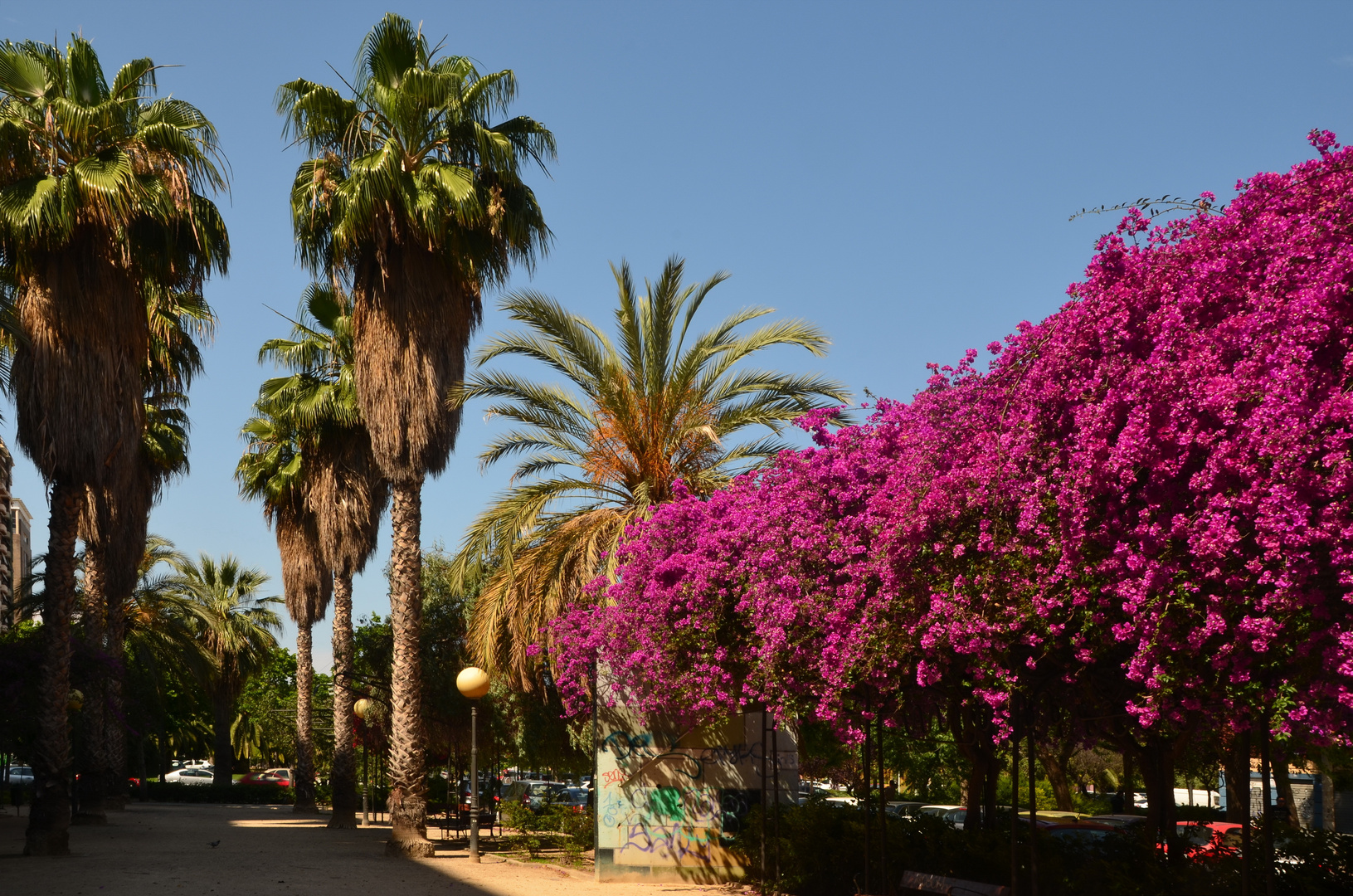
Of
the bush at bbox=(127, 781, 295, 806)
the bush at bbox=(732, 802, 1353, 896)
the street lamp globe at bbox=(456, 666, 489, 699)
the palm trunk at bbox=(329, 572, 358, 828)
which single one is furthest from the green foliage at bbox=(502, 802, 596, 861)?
the bush at bbox=(127, 781, 295, 806)

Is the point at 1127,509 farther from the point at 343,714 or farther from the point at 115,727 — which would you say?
the point at 115,727

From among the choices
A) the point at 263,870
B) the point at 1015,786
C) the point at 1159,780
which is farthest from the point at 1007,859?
the point at 263,870

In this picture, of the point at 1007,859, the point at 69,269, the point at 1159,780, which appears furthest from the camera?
the point at 69,269

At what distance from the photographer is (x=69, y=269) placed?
17.1m

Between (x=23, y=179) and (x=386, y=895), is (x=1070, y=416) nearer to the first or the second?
(x=386, y=895)

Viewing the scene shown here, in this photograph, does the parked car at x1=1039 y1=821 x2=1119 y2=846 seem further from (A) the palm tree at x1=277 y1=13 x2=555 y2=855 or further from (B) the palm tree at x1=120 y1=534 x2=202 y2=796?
(B) the palm tree at x1=120 y1=534 x2=202 y2=796

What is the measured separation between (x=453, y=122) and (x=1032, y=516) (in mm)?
13384

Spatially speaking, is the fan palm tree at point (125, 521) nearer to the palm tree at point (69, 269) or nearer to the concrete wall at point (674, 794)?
the palm tree at point (69, 269)

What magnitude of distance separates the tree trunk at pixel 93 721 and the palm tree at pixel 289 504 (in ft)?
14.5

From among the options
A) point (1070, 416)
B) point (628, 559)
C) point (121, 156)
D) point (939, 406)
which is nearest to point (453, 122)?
point (121, 156)

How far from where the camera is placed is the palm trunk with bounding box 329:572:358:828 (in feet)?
88.4

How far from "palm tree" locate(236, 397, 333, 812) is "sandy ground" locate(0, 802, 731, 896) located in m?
8.11

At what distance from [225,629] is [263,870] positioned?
2992 cm

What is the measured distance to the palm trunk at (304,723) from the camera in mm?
32906
